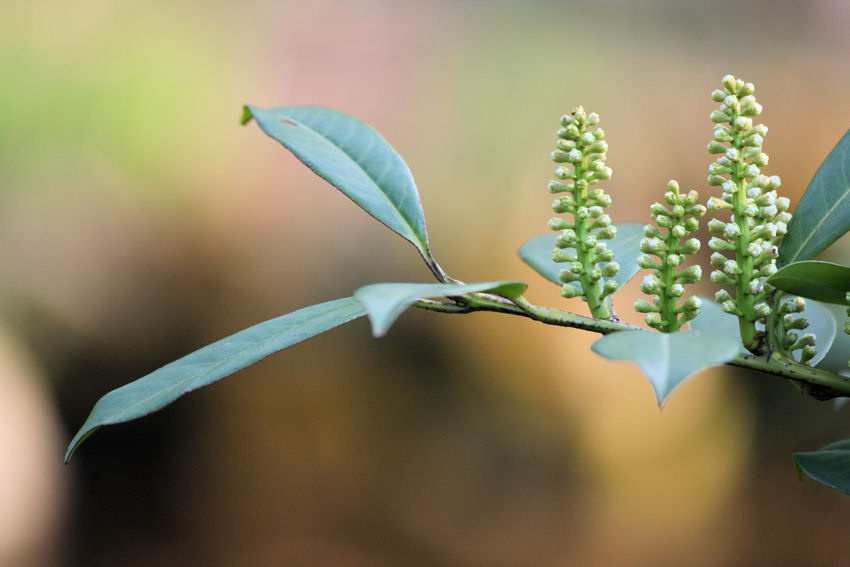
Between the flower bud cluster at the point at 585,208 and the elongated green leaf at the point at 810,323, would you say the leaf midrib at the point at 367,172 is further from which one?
the elongated green leaf at the point at 810,323

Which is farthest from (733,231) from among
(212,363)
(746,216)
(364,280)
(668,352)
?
(364,280)

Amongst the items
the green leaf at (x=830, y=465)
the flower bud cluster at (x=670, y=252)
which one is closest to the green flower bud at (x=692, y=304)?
the flower bud cluster at (x=670, y=252)

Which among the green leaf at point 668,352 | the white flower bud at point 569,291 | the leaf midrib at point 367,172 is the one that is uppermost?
the leaf midrib at point 367,172

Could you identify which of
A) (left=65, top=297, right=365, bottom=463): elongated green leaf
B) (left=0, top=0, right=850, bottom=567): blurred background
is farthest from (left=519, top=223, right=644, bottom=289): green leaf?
(left=0, top=0, right=850, bottom=567): blurred background

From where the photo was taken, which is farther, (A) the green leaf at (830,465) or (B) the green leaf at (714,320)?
(B) the green leaf at (714,320)

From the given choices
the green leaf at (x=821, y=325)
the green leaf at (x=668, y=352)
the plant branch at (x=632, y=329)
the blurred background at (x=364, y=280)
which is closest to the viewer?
the green leaf at (x=668, y=352)

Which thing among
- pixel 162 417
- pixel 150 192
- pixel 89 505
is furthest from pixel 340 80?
pixel 89 505

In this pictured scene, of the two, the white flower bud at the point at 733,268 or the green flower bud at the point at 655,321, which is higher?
the white flower bud at the point at 733,268
